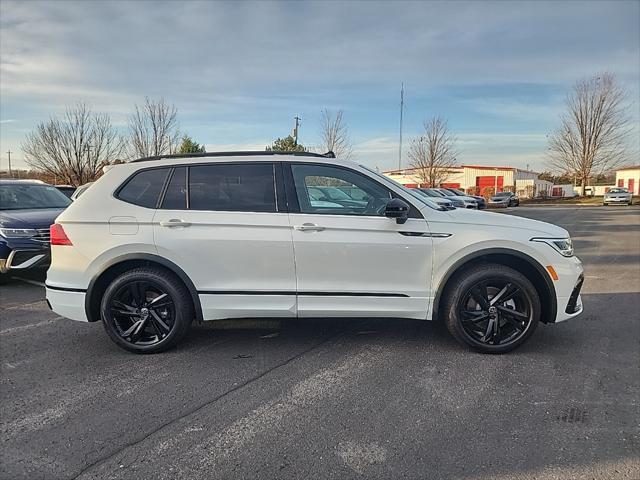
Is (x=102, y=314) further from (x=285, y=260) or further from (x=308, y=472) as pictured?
(x=308, y=472)

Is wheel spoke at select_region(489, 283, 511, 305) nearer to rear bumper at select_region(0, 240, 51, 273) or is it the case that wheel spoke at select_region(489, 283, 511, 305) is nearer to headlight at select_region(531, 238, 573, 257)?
headlight at select_region(531, 238, 573, 257)

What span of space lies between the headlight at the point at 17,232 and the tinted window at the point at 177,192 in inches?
167

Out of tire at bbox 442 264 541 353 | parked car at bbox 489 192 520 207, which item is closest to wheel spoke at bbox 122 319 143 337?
tire at bbox 442 264 541 353

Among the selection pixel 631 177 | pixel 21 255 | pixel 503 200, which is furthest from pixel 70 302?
pixel 631 177

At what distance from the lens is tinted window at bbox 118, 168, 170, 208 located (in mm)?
4082

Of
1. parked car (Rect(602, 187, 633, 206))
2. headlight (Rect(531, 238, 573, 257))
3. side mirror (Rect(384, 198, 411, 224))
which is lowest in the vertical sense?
parked car (Rect(602, 187, 633, 206))

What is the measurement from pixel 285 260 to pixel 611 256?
28.6ft

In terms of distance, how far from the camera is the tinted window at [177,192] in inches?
159

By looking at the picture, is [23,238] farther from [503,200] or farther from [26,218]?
[503,200]

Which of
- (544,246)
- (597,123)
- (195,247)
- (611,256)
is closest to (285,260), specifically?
(195,247)

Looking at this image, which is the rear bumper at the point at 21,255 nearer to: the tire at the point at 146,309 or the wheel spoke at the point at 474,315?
the tire at the point at 146,309

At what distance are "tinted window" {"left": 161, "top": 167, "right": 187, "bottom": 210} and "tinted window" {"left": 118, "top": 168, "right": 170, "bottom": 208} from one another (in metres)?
0.08

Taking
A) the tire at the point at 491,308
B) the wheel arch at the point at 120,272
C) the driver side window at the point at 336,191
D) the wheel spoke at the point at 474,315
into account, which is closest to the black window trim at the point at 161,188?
the wheel arch at the point at 120,272

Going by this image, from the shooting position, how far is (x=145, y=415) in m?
3.02
